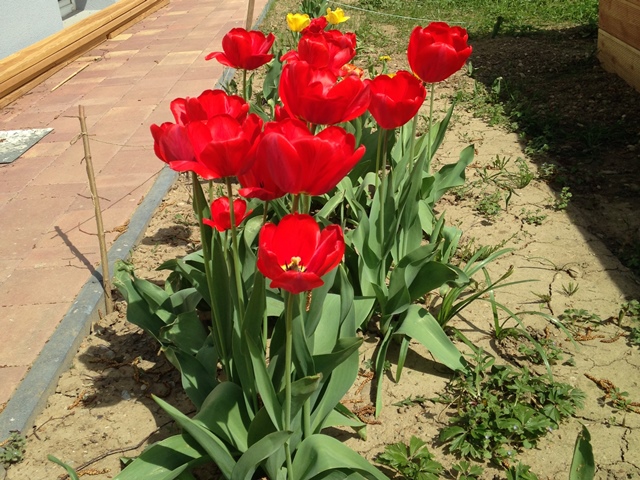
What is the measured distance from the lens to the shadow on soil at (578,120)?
350 cm

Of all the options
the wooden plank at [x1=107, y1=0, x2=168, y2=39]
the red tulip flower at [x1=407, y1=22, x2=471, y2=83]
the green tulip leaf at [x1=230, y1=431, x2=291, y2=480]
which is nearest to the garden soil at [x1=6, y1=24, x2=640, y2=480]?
the green tulip leaf at [x1=230, y1=431, x2=291, y2=480]

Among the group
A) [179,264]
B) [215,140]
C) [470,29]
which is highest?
[215,140]

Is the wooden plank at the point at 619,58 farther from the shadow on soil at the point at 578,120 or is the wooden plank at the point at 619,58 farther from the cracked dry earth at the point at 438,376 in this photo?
the cracked dry earth at the point at 438,376

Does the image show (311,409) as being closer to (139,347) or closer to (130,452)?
(130,452)

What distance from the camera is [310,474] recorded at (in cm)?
173

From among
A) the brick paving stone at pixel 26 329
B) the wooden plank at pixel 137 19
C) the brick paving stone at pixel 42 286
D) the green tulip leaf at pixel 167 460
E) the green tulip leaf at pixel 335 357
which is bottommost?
the wooden plank at pixel 137 19

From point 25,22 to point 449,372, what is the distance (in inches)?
213

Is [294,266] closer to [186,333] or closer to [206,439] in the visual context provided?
[206,439]

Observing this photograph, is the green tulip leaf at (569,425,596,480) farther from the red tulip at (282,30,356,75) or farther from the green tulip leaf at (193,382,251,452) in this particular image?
the red tulip at (282,30,356,75)

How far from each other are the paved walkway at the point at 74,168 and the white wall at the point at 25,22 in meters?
0.38

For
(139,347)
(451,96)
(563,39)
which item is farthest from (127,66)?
(139,347)

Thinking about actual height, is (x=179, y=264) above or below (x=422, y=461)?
above

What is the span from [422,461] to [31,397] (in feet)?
4.30

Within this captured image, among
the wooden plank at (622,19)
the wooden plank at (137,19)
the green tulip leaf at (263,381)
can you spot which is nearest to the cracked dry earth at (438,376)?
the green tulip leaf at (263,381)
